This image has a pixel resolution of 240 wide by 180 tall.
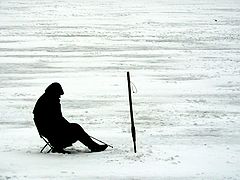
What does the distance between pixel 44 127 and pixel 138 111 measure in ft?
13.2

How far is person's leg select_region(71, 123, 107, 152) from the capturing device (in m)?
7.11

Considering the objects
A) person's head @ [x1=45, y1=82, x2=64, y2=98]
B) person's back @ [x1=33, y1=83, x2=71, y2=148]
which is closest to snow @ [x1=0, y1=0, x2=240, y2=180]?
person's back @ [x1=33, y1=83, x2=71, y2=148]

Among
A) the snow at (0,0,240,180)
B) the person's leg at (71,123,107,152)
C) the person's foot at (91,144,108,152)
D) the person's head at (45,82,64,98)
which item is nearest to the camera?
the snow at (0,0,240,180)

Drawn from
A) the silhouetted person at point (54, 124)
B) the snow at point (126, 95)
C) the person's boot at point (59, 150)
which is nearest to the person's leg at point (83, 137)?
the silhouetted person at point (54, 124)

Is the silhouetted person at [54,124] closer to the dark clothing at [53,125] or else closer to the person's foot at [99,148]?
the dark clothing at [53,125]

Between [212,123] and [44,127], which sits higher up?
[44,127]

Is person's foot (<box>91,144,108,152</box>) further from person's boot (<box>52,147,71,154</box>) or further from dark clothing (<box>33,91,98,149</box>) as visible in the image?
person's boot (<box>52,147,71,154</box>)

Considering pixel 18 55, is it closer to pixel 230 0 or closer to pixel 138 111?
pixel 138 111

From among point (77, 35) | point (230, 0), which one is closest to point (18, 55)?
point (77, 35)

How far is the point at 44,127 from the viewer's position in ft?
23.1

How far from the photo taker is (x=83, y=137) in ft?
23.5

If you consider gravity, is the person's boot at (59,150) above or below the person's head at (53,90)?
below

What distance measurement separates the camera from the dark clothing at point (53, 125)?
7016 millimetres

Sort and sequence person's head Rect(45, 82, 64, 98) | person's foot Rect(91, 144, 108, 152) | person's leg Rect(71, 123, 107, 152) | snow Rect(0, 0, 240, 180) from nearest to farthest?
1. snow Rect(0, 0, 240, 180)
2. person's head Rect(45, 82, 64, 98)
3. person's leg Rect(71, 123, 107, 152)
4. person's foot Rect(91, 144, 108, 152)
